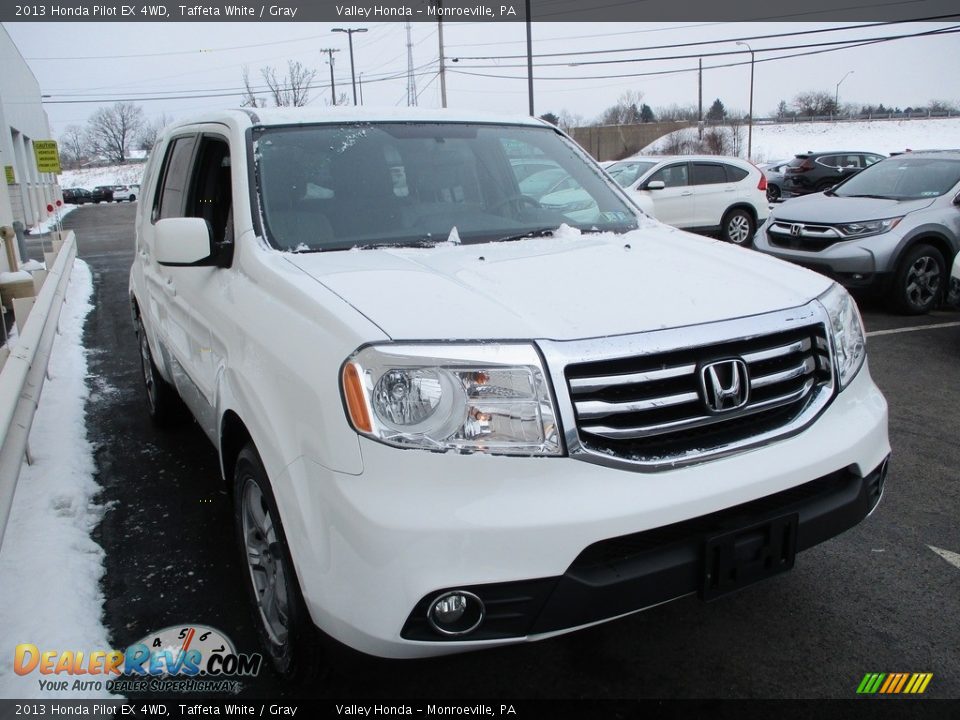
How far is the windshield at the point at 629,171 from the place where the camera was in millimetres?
13633

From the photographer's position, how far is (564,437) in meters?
1.96

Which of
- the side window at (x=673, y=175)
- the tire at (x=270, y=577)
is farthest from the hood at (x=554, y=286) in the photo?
the side window at (x=673, y=175)

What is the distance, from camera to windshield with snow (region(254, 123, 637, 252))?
3.01 meters

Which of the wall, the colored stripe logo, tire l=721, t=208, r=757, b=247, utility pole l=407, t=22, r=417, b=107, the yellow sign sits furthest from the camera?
the wall

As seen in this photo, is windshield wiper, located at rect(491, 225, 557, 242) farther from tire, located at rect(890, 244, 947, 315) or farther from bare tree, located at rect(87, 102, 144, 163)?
bare tree, located at rect(87, 102, 144, 163)

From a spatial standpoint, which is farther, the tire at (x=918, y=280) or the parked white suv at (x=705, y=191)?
the parked white suv at (x=705, y=191)

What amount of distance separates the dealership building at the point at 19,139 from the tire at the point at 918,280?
11961mm

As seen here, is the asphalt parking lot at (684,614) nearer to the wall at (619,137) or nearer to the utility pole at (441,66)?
the utility pole at (441,66)

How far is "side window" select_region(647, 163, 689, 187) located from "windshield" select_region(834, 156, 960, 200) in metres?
4.14

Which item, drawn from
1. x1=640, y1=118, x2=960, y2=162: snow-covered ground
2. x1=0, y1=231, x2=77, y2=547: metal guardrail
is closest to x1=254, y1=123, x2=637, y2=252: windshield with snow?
x1=0, y1=231, x2=77, y2=547: metal guardrail

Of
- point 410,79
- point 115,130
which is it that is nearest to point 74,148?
point 115,130

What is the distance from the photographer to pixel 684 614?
2.95 metres

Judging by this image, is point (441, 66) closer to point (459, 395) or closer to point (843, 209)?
point (843, 209)

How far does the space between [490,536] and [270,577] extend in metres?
1.05
